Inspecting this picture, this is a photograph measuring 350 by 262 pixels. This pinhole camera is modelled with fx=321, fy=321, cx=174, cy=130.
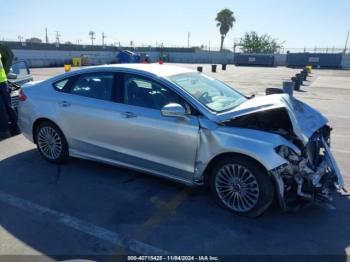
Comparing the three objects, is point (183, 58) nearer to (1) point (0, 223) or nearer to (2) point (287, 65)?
(2) point (287, 65)

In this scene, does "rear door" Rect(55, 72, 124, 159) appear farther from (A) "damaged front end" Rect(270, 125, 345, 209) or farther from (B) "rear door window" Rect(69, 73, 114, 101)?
(A) "damaged front end" Rect(270, 125, 345, 209)

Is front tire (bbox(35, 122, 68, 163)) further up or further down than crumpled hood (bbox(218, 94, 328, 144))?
further down

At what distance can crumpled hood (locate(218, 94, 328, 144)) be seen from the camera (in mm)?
3488

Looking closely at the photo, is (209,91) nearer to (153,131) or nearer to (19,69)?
(153,131)

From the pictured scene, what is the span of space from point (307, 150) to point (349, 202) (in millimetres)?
1115

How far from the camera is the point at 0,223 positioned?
3432mm

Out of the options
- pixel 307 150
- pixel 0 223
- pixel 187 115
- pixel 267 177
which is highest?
pixel 187 115

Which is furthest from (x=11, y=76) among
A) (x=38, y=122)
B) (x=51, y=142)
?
(x=51, y=142)

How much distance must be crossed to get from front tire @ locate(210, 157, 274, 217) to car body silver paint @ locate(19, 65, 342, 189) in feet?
0.46

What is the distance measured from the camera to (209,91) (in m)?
4.29

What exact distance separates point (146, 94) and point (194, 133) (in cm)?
89

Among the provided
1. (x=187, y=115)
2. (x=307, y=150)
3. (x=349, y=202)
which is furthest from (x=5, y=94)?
(x=349, y=202)

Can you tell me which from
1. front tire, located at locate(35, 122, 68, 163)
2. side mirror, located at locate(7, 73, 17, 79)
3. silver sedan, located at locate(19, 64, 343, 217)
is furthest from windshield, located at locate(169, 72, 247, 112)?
side mirror, located at locate(7, 73, 17, 79)

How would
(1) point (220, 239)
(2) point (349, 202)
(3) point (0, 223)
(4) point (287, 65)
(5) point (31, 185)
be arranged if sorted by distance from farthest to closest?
(4) point (287, 65) < (5) point (31, 185) < (2) point (349, 202) < (3) point (0, 223) < (1) point (220, 239)
